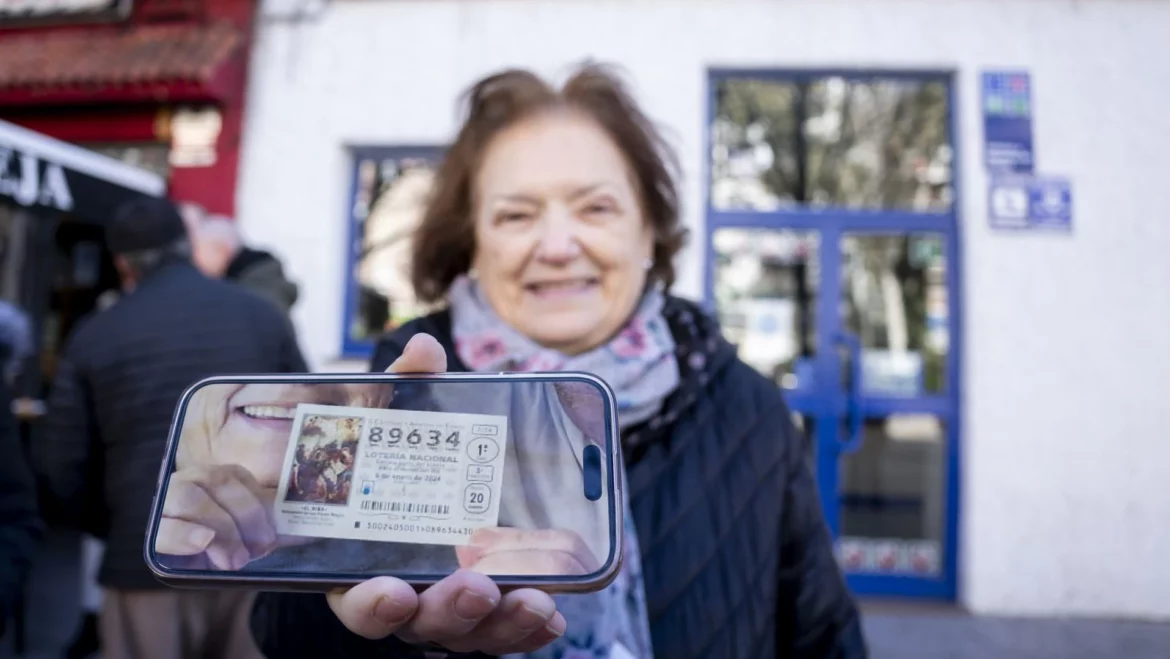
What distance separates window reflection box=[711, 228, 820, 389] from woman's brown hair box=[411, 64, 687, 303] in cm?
320

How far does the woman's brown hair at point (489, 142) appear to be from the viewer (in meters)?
1.38

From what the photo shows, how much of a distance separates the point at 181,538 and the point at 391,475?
0.77ft

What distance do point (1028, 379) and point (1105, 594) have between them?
1290 millimetres

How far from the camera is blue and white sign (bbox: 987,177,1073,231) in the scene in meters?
4.32

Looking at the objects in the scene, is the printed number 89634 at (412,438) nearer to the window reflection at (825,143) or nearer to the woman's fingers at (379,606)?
the woman's fingers at (379,606)

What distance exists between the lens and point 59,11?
5.24 meters

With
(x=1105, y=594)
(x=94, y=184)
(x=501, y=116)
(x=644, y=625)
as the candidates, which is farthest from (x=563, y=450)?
(x=1105, y=594)

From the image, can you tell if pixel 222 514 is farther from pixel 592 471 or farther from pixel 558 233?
pixel 558 233

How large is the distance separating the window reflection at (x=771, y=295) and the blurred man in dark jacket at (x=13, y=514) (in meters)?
3.80

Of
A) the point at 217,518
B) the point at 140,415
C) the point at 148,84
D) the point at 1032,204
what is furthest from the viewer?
the point at 148,84

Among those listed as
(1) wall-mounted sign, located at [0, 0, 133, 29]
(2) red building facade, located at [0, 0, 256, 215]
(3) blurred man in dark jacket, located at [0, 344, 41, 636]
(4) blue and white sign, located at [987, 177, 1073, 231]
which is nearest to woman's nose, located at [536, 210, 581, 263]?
(3) blurred man in dark jacket, located at [0, 344, 41, 636]

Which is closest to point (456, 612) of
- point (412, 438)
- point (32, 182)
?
point (412, 438)

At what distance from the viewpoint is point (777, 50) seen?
14.9 feet

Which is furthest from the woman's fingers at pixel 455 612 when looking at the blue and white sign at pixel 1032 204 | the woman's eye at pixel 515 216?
the blue and white sign at pixel 1032 204
